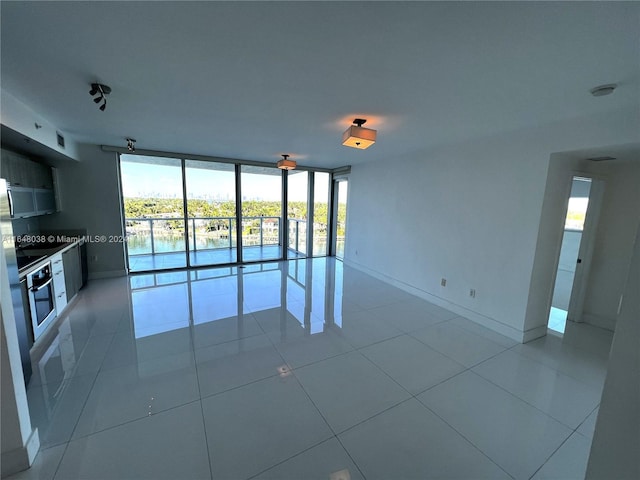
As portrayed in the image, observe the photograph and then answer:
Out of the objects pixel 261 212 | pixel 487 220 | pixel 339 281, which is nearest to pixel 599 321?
pixel 487 220

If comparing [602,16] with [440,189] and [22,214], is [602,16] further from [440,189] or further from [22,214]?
[22,214]

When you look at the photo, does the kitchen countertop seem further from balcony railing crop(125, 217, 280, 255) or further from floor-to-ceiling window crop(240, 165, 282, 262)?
floor-to-ceiling window crop(240, 165, 282, 262)

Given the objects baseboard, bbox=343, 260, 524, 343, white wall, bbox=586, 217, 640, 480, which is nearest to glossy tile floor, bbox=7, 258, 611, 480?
baseboard, bbox=343, 260, 524, 343

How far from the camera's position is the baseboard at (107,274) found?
458 centimetres

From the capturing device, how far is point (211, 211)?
5820 millimetres

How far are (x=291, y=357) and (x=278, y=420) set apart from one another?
2.34 ft

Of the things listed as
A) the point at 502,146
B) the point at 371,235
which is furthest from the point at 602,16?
the point at 371,235

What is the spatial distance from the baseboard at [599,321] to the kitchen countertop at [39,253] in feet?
21.2

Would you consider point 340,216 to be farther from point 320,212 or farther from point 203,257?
point 203,257

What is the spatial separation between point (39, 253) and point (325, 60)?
387cm

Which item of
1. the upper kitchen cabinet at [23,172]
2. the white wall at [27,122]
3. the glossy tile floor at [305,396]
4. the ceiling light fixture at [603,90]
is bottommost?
the glossy tile floor at [305,396]

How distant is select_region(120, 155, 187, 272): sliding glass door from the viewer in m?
4.83

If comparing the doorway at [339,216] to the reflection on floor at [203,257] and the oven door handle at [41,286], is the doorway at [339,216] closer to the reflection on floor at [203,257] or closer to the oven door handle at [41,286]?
the reflection on floor at [203,257]

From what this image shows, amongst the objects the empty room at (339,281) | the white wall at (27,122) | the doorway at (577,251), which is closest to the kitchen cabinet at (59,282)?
the empty room at (339,281)
